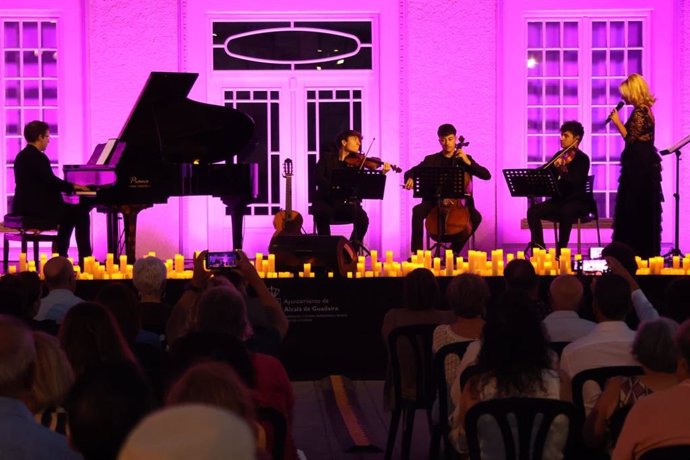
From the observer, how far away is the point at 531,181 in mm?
9234

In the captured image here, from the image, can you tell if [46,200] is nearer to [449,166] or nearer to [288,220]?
[288,220]

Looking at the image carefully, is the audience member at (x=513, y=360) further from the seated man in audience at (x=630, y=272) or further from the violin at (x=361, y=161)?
the violin at (x=361, y=161)

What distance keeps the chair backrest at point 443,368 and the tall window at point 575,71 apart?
7.78 m

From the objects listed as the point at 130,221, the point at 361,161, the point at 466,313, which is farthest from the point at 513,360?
the point at 361,161

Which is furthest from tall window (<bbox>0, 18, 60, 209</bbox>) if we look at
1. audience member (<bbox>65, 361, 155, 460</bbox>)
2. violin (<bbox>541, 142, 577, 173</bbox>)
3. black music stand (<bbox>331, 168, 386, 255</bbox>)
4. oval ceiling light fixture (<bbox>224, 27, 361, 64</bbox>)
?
audience member (<bbox>65, 361, 155, 460</bbox>)

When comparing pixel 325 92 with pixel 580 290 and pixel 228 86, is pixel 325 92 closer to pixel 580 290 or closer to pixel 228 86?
pixel 228 86

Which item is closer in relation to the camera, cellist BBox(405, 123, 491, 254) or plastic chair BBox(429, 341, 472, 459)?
plastic chair BBox(429, 341, 472, 459)

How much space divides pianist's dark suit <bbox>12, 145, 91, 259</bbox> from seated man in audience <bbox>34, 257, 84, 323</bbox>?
131 inches

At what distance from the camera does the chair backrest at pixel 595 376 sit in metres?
3.42

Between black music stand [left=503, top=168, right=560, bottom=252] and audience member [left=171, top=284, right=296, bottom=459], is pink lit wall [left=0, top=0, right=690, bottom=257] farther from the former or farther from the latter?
audience member [left=171, top=284, right=296, bottom=459]

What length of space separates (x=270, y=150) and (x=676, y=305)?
25.8ft

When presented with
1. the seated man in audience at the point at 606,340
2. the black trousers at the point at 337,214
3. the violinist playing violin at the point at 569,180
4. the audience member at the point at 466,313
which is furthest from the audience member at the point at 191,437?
the black trousers at the point at 337,214

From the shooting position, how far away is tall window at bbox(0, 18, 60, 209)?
37.8 feet

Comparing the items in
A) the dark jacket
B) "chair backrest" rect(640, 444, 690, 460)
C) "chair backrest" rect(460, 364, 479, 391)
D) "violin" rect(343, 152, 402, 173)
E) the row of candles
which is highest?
"violin" rect(343, 152, 402, 173)
